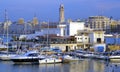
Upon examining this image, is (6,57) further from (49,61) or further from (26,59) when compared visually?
(49,61)

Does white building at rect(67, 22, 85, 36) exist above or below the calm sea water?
above

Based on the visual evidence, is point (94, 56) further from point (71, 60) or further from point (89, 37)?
point (89, 37)

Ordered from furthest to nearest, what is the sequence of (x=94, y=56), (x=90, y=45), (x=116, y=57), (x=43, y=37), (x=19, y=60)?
(x=43, y=37) → (x=90, y=45) → (x=94, y=56) → (x=116, y=57) → (x=19, y=60)

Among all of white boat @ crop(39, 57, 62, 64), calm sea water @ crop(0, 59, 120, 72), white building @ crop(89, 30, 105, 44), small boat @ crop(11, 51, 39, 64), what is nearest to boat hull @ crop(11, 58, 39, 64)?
small boat @ crop(11, 51, 39, 64)

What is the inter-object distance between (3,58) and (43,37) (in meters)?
16.9

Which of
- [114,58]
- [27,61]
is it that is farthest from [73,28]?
[27,61]

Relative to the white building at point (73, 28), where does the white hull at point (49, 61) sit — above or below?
below

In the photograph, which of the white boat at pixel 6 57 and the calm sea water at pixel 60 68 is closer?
the calm sea water at pixel 60 68

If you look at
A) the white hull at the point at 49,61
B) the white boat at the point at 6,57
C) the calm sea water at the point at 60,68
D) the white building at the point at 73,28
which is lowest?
the calm sea water at the point at 60,68

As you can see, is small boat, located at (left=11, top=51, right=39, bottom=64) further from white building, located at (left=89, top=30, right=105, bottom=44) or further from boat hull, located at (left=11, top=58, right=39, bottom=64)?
white building, located at (left=89, top=30, right=105, bottom=44)

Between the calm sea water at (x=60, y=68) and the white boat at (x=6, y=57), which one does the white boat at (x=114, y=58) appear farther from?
the white boat at (x=6, y=57)

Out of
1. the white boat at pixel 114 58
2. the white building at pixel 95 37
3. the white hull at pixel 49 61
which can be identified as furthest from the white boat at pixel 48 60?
the white building at pixel 95 37

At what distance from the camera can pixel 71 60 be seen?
37719 mm

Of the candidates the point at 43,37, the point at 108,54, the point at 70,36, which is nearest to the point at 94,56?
the point at 108,54
